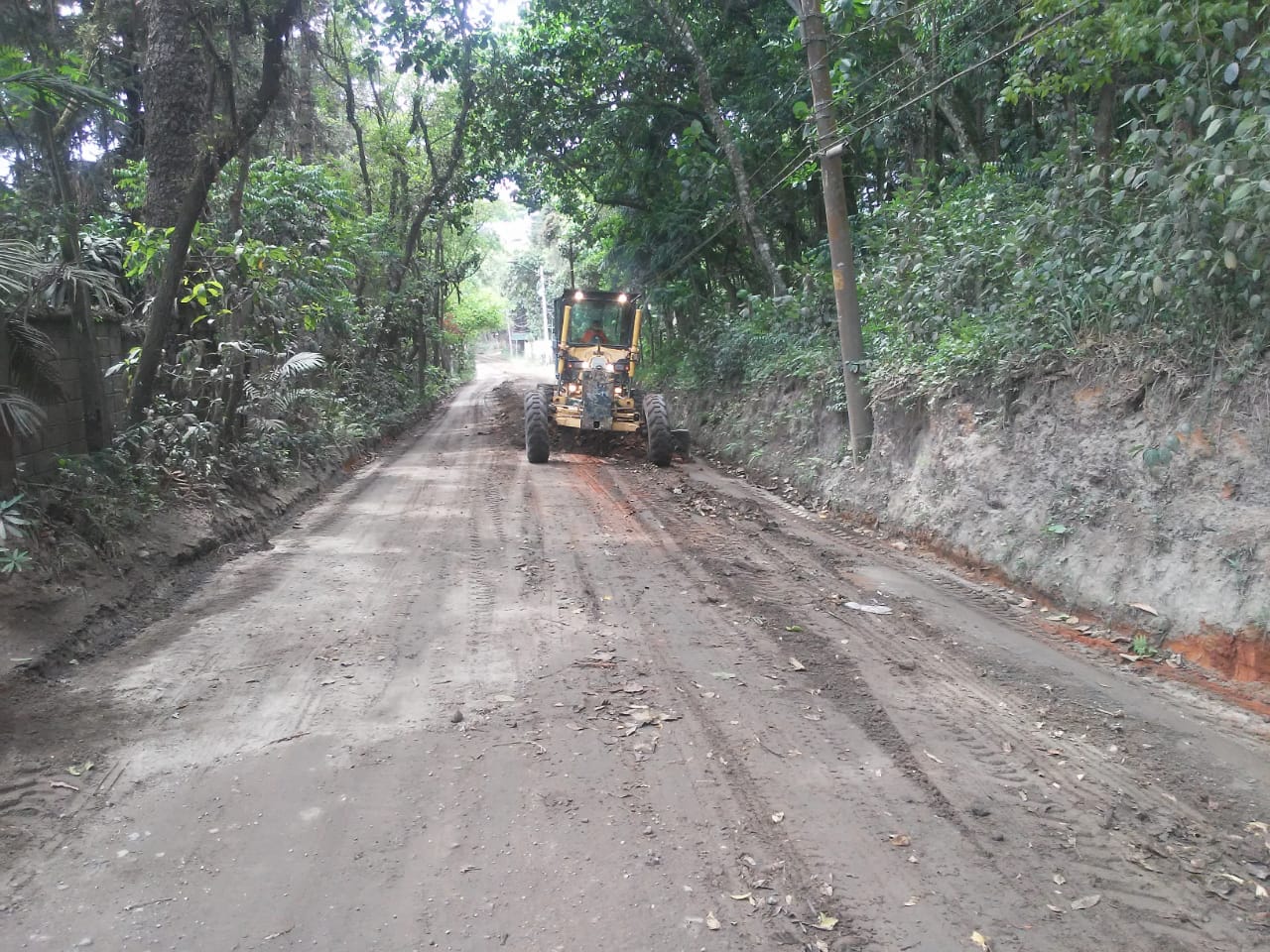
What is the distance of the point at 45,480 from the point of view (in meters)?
6.59

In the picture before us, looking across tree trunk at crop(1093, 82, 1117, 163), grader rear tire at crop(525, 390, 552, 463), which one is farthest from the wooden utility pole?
grader rear tire at crop(525, 390, 552, 463)

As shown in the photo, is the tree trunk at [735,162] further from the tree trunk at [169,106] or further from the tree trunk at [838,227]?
the tree trunk at [169,106]

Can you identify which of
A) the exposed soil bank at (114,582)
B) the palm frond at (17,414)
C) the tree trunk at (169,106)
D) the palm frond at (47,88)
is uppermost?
the tree trunk at (169,106)

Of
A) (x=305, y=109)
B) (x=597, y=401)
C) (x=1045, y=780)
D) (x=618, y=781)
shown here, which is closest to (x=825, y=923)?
(x=618, y=781)

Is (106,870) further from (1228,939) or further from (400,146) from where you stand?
(400,146)

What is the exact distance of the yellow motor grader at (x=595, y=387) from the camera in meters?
14.8

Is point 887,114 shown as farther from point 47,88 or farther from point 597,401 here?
point 47,88

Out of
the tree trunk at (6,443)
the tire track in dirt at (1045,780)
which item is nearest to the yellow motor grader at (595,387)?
the tree trunk at (6,443)

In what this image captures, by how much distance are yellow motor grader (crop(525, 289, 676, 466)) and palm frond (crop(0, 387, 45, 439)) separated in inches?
362

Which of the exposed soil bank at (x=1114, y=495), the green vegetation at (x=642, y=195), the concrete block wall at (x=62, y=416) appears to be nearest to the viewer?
the exposed soil bank at (x=1114, y=495)

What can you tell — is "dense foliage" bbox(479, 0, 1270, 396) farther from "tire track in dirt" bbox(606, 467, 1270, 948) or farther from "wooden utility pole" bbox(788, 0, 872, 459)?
"tire track in dirt" bbox(606, 467, 1270, 948)

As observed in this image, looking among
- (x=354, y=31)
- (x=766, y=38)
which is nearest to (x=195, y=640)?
(x=766, y=38)

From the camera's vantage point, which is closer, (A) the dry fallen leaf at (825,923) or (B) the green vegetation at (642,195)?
(A) the dry fallen leaf at (825,923)

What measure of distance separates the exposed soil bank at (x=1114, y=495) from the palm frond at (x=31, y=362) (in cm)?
823
